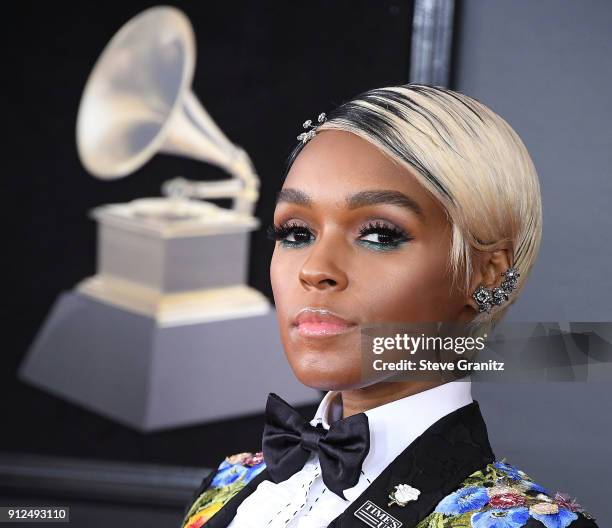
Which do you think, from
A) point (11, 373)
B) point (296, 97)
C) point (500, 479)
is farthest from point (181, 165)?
point (500, 479)

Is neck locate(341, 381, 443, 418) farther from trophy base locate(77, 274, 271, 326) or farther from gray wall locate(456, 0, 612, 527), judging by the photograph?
trophy base locate(77, 274, 271, 326)

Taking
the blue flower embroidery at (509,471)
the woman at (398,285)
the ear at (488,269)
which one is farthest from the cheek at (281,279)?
the blue flower embroidery at (509,471)

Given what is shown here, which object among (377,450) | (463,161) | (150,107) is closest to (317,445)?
(377,450)

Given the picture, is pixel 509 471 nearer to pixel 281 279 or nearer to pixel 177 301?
pixel 281 279

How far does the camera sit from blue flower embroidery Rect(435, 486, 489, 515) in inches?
55.2

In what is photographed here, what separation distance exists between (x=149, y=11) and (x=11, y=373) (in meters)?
1.46

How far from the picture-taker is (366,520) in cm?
141

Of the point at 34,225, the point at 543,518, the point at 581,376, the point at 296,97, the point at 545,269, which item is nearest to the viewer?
the point at 543,518

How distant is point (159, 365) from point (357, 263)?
91.8 inches

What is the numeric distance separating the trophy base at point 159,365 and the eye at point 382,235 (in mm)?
2322

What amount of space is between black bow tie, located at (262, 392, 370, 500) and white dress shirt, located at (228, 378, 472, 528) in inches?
1.4

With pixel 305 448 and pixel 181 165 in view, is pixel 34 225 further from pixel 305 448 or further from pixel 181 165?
pixel 305 448

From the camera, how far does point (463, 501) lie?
1.42m

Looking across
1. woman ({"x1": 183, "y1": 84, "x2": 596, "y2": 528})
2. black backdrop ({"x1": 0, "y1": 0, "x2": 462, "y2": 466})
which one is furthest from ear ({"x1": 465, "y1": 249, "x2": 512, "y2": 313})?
black backdrop ({"x1": 0, "y1": 0, "x2": 462, "y2": 466})
